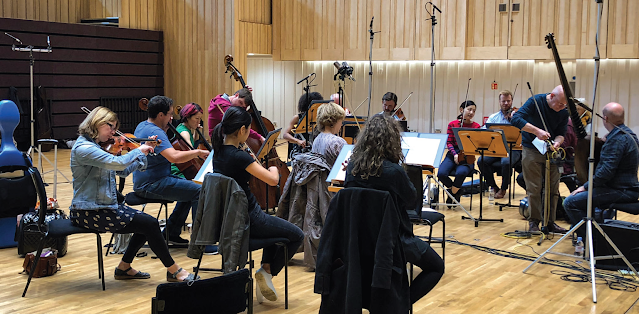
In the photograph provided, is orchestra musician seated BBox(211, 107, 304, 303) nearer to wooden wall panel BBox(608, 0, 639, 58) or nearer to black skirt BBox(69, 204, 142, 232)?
black skirt BBox(69, 204, 142, 232)

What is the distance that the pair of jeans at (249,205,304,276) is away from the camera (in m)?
3.87

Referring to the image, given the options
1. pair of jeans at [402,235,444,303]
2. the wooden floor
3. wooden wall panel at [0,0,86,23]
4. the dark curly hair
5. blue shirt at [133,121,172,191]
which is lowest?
the wooden floor

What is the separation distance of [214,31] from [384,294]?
11.5 meters

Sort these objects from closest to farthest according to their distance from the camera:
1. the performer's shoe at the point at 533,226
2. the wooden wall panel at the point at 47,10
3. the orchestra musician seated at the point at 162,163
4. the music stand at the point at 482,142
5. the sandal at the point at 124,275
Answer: the sandal at the point at 124,275, the orchestra musician seated at the point at 162,163, the performer's shoe at the point at 533,226, the music stand at the point at 482,142, the wooden wall panel at the point at 47,10

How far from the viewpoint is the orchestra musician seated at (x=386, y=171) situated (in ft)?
10.3

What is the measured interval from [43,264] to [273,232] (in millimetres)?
1881

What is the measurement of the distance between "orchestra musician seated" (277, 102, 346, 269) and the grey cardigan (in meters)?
1.04

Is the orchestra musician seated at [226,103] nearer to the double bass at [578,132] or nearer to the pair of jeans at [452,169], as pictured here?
the pair of jeans at [452,169]

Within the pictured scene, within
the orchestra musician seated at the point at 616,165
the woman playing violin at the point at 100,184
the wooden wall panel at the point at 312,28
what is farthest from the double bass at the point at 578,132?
the wooden wall panel at the point at 312,28

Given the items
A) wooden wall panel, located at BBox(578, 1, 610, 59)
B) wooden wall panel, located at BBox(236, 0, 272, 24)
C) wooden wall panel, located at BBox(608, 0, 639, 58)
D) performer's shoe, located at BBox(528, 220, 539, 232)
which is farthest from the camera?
wooden wall panel, located at BBox(236, 0, 272, 24)

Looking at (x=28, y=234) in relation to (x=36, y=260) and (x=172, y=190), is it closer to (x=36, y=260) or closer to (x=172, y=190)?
(x=36, y=260)

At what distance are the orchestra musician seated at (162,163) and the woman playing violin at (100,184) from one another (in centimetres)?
64

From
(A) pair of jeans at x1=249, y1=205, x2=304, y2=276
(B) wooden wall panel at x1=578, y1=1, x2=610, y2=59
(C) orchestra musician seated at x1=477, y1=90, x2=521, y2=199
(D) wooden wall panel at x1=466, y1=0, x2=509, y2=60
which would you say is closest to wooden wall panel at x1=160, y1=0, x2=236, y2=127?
(D) wooden wall panel at x1=466, y1=0, x2=509, y2=60

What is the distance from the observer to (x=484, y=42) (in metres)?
12.1
